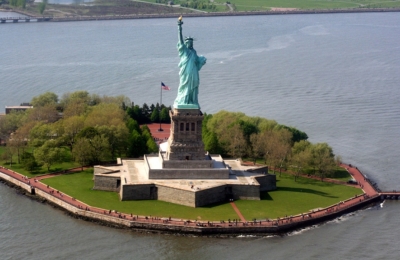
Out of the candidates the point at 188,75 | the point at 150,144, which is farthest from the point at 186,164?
the point at 150,144

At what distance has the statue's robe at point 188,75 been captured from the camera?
202ft

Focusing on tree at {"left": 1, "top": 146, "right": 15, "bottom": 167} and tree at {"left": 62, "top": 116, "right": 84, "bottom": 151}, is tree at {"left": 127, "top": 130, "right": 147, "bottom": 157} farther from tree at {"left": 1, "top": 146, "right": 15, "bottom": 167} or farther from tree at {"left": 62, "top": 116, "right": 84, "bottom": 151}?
tree at {"left": 1, "top": 146, "right": 15, "bottom": 167}

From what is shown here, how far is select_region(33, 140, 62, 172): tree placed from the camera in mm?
66000

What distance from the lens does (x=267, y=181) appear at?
62625 millimetres

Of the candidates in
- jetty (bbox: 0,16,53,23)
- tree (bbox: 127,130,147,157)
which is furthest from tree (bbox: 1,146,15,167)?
jetty (bbox: 0,16,53,23)

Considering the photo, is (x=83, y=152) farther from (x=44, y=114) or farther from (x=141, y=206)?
(x=44, y=114)

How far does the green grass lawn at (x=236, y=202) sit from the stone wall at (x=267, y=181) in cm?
66

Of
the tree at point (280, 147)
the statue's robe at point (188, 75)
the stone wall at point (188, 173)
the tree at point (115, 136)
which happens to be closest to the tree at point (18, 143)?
the tree at point (115, 136)

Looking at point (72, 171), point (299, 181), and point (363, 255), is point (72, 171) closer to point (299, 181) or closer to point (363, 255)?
point (299, 181)

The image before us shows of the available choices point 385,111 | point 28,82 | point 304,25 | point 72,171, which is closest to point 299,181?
point 72,171

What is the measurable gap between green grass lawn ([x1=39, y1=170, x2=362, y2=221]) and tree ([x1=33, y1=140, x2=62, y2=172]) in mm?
2110

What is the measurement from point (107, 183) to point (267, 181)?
42.6 feet

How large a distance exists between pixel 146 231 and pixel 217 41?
92945 mm

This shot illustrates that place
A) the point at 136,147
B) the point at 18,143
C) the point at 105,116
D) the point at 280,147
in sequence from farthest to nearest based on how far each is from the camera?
the point at 105,116 < the point at 18,143 < the point at 136,147 < the point at 280,147
